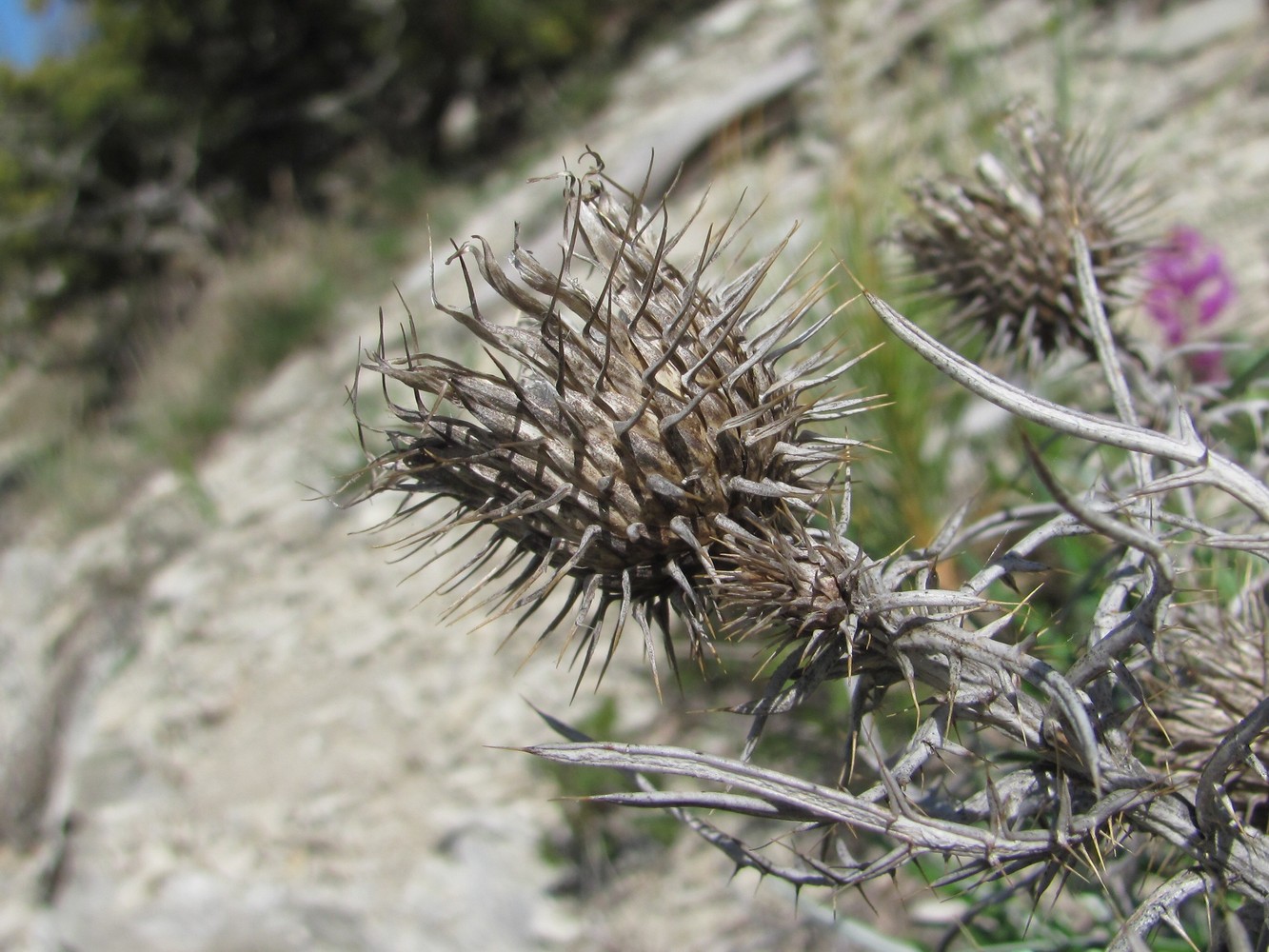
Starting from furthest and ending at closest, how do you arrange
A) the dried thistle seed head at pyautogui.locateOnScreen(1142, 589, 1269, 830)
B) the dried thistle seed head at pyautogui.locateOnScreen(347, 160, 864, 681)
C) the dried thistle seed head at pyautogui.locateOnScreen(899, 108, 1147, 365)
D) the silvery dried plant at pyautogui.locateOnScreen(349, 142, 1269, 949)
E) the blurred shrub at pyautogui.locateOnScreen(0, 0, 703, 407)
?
1. the blurred shrub at pyautogui.locateOnScreen(0, 0, 703, 407)
2. the dried thistle seed head at pyautogui.locateOnScreen(899, 108, 1147, 365)
3. the dried thistle seed head at pyautogui.locateOnScreen(1142, 589, 1269, 830)
4. the dried thistle seed head at pyautogui.locateOnScreen(347, 160, 864, 681)
5. the silvery dried plant at pyautogui.locateOnScreen(349, 142, 1269, 949)

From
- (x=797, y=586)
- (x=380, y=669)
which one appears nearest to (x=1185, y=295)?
(x=797, y=586)

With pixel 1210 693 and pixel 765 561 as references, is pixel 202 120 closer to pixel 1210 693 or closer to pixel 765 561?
pixel 765 561

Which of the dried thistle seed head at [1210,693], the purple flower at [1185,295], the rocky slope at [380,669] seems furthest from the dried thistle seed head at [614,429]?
the purple flower at [1185,295]

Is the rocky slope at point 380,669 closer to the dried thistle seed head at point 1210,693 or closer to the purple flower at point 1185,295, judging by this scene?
the purple flower at point 1185,295

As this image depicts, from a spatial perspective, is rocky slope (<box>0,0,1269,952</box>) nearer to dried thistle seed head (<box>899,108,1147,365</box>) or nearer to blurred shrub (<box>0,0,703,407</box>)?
dried thistle seed head (<box>899,108,1147,365</box>)

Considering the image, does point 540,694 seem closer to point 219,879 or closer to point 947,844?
point 219,879

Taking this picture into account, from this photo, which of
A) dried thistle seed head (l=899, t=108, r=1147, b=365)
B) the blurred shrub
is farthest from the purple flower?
the blurred shrub
